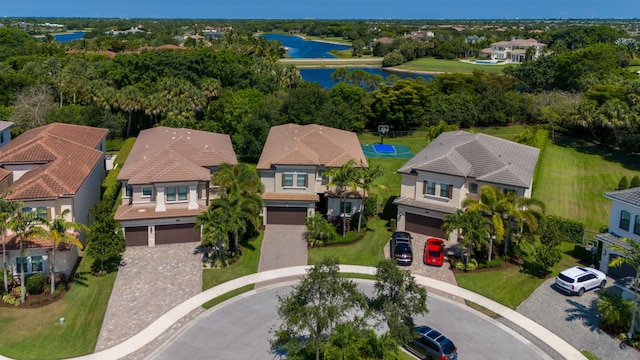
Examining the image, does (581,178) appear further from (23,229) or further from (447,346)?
(23,229)

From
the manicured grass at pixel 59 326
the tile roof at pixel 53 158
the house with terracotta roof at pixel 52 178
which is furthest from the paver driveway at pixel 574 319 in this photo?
the tile roof at pixel 53 158

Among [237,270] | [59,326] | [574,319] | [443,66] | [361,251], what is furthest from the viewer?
[443,66]

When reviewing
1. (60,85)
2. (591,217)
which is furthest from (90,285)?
(60,85)

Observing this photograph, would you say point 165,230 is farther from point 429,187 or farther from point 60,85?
point 60,85

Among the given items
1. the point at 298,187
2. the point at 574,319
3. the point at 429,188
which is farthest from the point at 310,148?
the point at 574,319

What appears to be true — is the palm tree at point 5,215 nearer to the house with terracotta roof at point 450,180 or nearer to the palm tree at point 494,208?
the house with terracotta roof at point 450,180

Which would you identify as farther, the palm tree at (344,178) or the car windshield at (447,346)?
the palm tree at (344,178)

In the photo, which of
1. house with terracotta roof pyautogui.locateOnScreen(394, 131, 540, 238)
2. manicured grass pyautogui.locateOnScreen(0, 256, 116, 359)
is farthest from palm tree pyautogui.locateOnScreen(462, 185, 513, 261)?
manicured grass pyautogui.locateOnScreen(0, 256, 116, 359)
